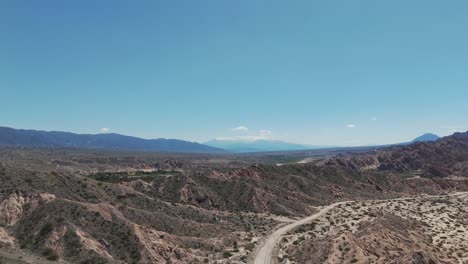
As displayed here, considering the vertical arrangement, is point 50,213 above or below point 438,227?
above

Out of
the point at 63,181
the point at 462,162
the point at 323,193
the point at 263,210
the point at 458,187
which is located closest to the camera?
the point at 63,181

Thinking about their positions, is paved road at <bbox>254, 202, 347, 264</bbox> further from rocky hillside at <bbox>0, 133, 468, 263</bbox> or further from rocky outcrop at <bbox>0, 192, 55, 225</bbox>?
rocky outcrop at <bbox>0, 192, 55, 225</bbox>

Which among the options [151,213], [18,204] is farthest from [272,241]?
[18,204]

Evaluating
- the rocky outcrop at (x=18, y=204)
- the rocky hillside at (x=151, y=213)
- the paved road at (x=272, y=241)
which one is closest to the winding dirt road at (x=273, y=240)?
the paved road at (x=272, y=241)

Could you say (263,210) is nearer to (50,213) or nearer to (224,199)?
(224,199)

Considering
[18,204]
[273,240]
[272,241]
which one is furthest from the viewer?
[273,240]

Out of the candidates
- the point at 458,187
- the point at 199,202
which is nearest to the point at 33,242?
the point at 199,202

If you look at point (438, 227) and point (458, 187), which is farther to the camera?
point (458, 187)

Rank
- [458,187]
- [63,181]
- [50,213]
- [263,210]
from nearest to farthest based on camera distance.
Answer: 1. [50,213]
2. [63,181]
3. [263,210]
4. [458,187]

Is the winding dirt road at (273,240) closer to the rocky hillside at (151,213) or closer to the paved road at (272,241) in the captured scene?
the paved road at (272,241)

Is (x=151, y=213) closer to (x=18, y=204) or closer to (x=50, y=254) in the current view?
(x=18, y=204)

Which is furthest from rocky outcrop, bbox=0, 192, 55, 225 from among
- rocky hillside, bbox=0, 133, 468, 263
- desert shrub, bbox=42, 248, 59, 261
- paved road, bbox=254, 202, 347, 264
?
paved road, bbox=254, 202, 347, 264
